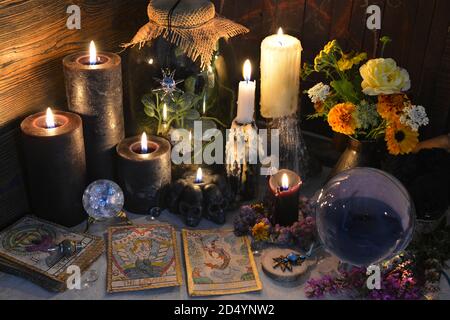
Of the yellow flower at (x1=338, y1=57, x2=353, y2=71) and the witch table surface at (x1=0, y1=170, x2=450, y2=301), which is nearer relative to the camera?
the witch table surface at (x1=0, y1=170, x2=450, y2=301)

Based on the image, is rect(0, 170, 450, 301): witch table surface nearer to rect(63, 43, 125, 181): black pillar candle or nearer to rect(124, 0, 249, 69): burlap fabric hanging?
rect(63, 43, 125, 181): black pillar candle

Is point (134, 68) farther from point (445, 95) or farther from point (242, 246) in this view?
point (445, 95)

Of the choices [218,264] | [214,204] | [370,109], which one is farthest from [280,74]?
[218,264]

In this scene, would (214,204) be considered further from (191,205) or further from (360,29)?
(360,29)

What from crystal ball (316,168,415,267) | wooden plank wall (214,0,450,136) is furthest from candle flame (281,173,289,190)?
wooden plank wall (214,0,450,136)

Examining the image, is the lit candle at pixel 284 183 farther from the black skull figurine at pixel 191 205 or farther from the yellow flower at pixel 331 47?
the yellow flower at pixel 331 47

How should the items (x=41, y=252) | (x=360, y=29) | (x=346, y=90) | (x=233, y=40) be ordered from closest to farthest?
(x=41, y=252), (x=346, y=90), (x=360, y=29), (x=233, y=40)

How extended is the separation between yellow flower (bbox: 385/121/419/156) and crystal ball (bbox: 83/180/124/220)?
0.56 meters

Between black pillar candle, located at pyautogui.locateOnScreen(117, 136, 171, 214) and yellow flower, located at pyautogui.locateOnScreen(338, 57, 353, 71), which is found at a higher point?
yellow flower, located at pyautogui.locateOnScreen(338, 57, 353, 71)

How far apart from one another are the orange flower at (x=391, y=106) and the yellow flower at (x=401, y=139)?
24mm

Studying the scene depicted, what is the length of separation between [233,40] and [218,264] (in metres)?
0.63

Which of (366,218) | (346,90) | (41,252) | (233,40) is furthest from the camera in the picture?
(233,40)

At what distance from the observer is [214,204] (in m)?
1.26

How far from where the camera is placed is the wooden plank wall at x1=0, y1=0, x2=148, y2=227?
1145 millimetres
